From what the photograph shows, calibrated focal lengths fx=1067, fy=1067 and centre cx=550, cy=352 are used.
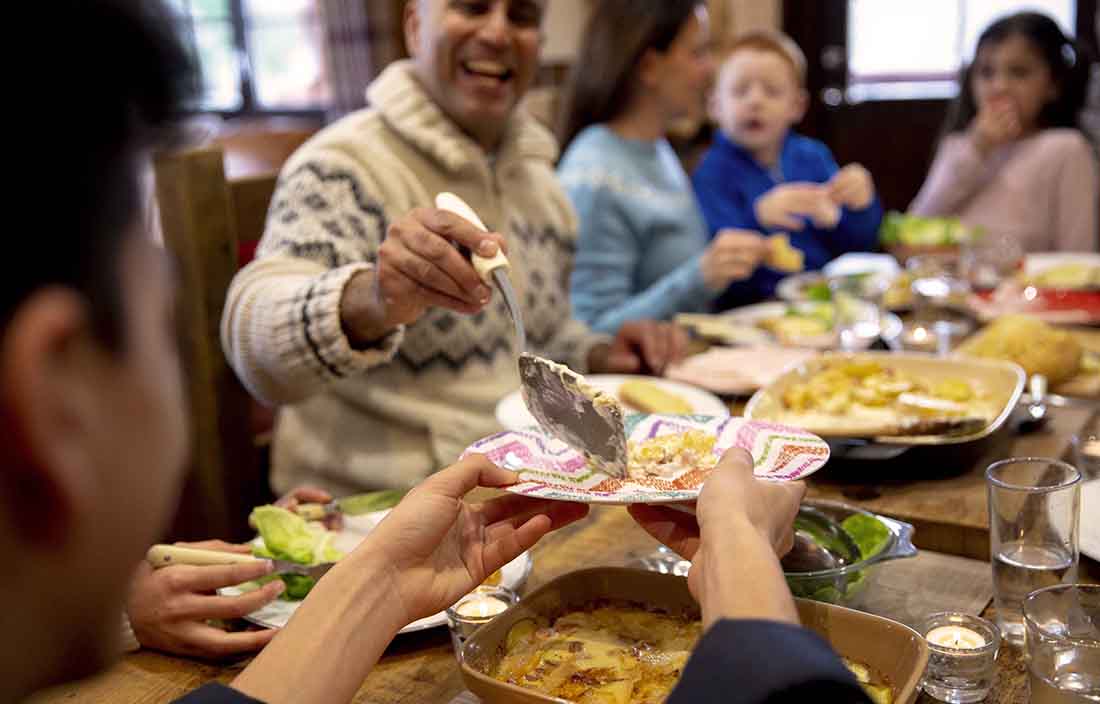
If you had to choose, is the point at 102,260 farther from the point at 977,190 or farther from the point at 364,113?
the point at 977,190

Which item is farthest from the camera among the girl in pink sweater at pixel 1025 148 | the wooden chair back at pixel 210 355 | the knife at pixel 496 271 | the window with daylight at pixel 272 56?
the window with daylight at pixel 272 56

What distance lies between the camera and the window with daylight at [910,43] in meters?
5.43

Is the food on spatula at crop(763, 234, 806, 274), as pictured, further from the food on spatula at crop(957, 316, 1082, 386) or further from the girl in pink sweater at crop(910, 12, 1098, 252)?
the girl in pink sweater at crop(910, 12, 1098, 252)

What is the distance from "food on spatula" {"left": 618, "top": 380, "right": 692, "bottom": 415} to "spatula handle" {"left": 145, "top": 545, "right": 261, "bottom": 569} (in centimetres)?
71

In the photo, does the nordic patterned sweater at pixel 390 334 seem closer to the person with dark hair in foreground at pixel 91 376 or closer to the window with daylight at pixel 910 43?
the person with dark hair in foreground at pixel 91 376

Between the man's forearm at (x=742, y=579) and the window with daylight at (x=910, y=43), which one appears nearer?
the man's forearm at (x=742, y=579)

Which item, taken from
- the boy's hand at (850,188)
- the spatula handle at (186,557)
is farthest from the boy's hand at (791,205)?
the spatula handle at (186,557)

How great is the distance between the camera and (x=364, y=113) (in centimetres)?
192

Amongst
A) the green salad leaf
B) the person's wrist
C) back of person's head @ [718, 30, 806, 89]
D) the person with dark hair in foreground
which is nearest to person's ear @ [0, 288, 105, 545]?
the person with dark hair in foreground

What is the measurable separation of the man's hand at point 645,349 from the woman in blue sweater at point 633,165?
23.8 inches

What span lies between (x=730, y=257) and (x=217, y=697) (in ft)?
6.43

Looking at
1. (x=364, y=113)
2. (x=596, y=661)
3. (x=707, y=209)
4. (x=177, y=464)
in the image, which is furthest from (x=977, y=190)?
(x=177, y=464)

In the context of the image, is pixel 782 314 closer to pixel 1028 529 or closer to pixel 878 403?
pixel 878 403

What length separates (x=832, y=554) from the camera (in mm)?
1089
